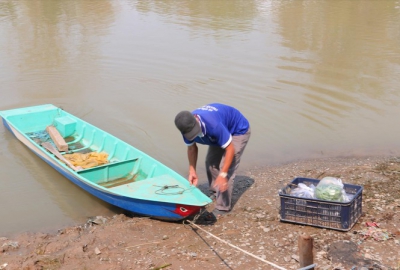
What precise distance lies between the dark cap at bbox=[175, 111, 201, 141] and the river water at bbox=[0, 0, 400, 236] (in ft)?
8.18

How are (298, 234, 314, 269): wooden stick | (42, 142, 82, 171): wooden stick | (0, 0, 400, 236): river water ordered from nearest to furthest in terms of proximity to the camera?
(298, 234, 314, 269): wooden stick
(42, 142, 82, 171): wooden stick
(0, 0, 400, 236): river water

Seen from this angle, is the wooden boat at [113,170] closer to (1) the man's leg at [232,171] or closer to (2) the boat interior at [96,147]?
(2) the boat interior at [96,147]

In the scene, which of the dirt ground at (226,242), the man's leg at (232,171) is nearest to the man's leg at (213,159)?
the man's leg at (232,171)

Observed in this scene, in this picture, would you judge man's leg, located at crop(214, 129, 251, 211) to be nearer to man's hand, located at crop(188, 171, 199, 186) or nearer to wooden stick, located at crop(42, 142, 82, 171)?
man's hand, located at crop(188, 171, 199, 186)

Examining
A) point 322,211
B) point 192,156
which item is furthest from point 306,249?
point 192,156

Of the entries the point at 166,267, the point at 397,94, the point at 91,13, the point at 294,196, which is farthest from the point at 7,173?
the point at 91,13

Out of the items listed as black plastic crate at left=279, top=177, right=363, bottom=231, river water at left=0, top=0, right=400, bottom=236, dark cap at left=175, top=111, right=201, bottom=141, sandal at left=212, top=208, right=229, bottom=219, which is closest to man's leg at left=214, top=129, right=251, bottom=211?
sandal at left=212, top=208, right=229, bottom=219

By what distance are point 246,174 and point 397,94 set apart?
230 inches

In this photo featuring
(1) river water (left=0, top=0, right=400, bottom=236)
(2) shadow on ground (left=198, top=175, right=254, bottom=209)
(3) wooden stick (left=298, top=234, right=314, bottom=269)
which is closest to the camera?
(3) wooden stick (left=298, top=234, right=314, bottom=269)

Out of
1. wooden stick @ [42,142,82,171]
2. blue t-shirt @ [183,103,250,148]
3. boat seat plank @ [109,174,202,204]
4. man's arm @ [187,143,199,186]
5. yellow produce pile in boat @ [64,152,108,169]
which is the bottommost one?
yellow produce pile in boat @ [64,152,108,169]

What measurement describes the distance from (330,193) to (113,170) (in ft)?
11.7

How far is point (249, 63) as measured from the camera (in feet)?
51.8

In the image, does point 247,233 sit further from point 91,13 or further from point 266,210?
point 91,13

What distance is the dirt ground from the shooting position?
5.86m
